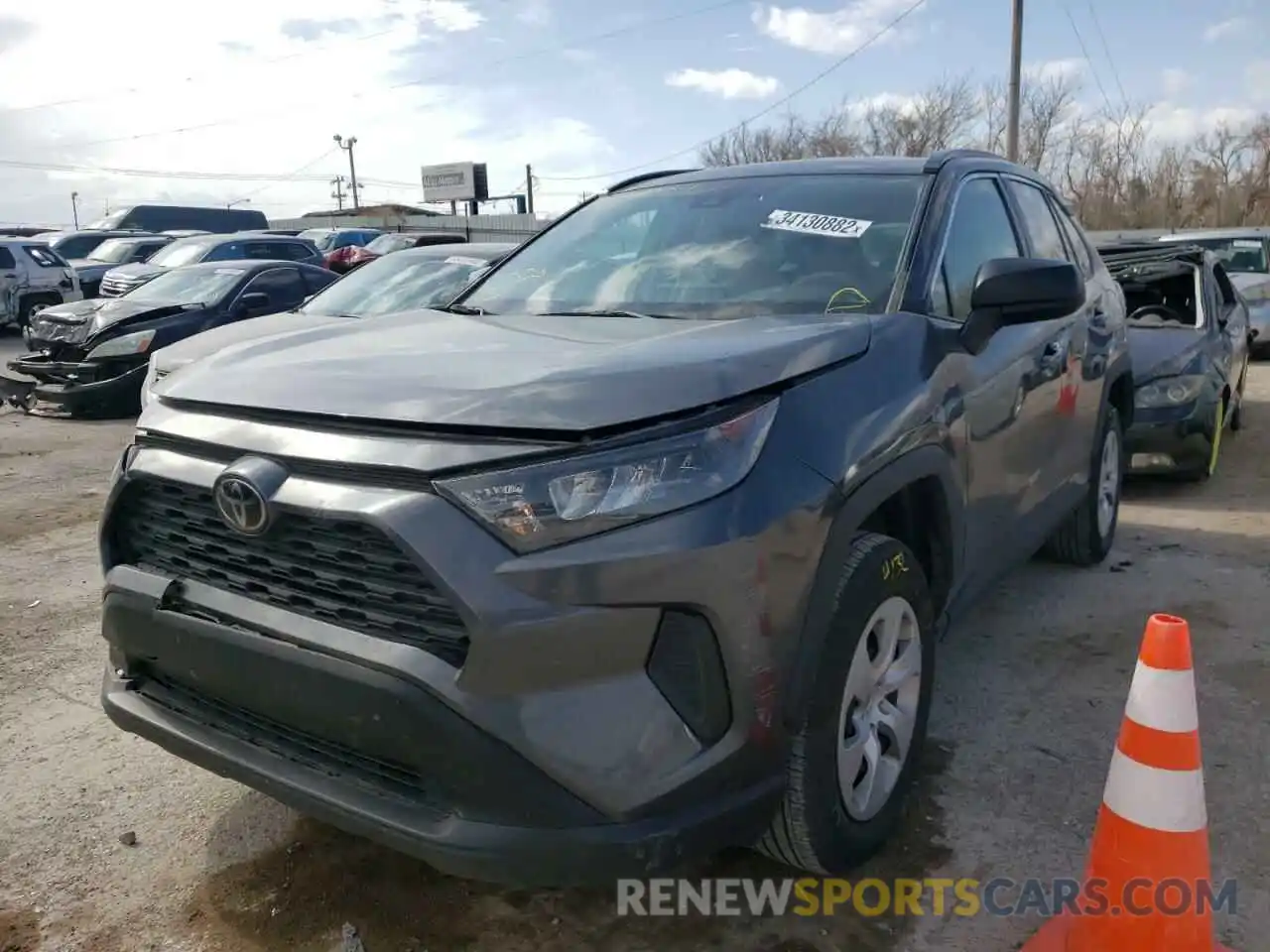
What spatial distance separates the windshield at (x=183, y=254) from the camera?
13.5 meters

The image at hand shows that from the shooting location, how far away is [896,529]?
111 inches

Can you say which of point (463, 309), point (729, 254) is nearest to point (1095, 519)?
point (729, 254)

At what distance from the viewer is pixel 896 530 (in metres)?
2.83

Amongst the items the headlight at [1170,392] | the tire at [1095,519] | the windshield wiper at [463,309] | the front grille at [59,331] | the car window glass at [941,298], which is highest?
the car window glass at [941,298]

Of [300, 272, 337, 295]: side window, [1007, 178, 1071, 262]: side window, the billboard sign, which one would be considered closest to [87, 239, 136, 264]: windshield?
[300, 272, 337, 295]: side window

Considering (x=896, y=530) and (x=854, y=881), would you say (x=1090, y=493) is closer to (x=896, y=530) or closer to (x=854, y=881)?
(x=896, y=530)

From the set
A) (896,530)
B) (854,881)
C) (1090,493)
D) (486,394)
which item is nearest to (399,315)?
(486,394)

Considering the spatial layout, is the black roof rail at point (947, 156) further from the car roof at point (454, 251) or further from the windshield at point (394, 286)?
the car roof at point (454, 251)

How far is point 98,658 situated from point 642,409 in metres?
3.08

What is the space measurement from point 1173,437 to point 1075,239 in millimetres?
2306

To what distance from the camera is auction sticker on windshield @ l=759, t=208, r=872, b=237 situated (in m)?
3.19

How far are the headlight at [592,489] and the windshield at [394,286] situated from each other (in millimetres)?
5742

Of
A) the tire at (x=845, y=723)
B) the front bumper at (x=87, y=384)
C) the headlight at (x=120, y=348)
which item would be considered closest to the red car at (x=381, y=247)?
the headlight at (x=120, y=348)

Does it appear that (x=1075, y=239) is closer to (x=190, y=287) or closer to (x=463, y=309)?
(x=463, y=309)
